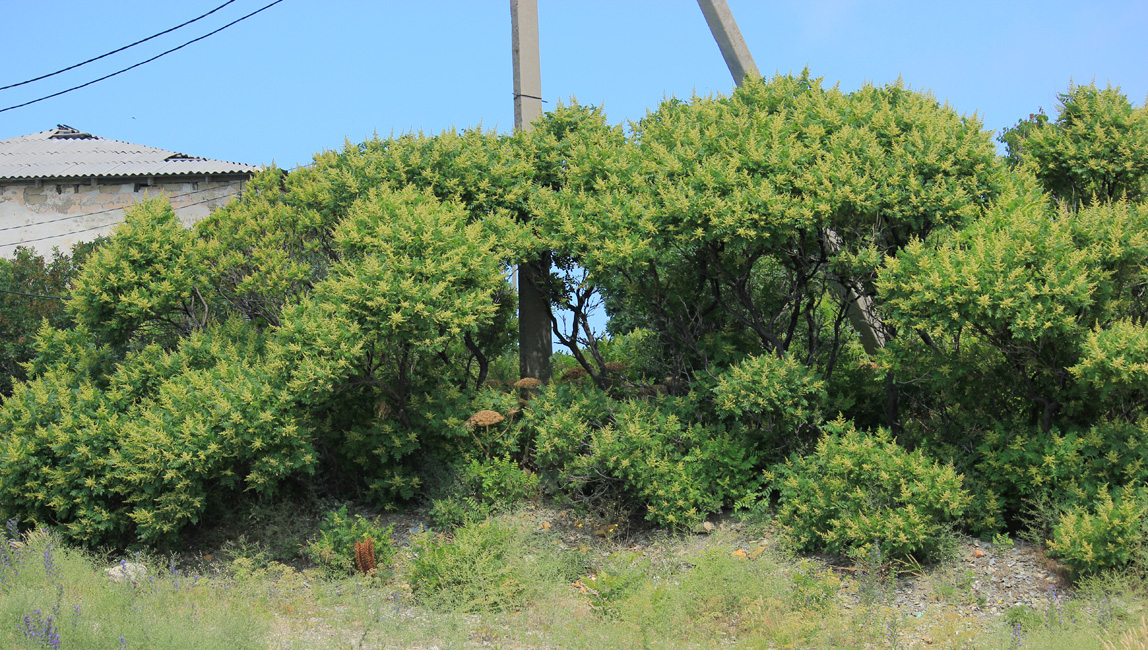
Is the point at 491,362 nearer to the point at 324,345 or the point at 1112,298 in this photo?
the point at 324,345

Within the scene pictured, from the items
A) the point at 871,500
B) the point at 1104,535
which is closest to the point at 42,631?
the point at 871,500

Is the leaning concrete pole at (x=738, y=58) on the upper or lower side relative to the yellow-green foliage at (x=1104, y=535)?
upper

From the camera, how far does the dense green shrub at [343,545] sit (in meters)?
10.3

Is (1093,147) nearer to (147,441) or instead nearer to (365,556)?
(365,556)

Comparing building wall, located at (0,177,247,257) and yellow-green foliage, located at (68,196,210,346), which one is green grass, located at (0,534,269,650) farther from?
building wall, located at (0,177,247,257)

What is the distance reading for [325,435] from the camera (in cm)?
1174

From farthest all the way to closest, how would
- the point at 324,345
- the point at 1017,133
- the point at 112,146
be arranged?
the point at 112,146 → the point at 1017,133 → the point at 324,345

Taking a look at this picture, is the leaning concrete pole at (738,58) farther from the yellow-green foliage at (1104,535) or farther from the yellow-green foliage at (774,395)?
the yellow-green foliage at (1104,535)

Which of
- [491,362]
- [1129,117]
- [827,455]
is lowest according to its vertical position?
[827,455]

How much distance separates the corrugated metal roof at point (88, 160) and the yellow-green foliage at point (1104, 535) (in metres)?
18.9

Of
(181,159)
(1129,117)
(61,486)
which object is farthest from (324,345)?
(181,159)

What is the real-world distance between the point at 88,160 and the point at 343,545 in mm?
17586

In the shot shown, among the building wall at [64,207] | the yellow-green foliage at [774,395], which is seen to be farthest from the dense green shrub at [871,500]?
the building wall at [64,207]

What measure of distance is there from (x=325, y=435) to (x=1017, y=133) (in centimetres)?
1014
